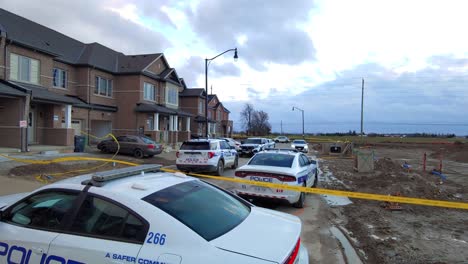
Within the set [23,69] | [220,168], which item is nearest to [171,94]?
[23,69]

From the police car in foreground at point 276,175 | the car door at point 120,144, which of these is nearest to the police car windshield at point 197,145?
the police car in foreground at point 276,175

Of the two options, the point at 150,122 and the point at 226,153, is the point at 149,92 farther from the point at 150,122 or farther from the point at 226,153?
the point at 226,153

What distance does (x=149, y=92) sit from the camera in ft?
110

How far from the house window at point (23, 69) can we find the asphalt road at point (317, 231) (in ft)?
64.1

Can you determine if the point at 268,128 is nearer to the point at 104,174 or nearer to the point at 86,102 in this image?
the point at 86,102

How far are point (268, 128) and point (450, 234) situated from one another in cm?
10267

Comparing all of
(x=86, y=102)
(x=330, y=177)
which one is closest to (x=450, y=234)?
(x=330, y=177)

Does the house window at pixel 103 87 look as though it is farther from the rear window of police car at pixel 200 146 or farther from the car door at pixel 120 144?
the rear window of police car at pixel 200 146

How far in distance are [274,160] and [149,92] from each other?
26313mm

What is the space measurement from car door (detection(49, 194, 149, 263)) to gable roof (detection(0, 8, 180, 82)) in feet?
70.0

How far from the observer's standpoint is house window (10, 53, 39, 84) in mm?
20688

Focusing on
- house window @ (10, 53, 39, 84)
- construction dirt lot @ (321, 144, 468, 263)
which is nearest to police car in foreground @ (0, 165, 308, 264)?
construction dirt lot @ (321, 144, 468, 263)

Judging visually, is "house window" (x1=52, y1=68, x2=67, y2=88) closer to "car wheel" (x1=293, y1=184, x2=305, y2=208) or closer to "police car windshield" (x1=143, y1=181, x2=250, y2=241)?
"car wheel" (x1=293, y1=184, x2=305, y2=208)

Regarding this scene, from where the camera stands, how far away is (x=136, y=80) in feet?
102
